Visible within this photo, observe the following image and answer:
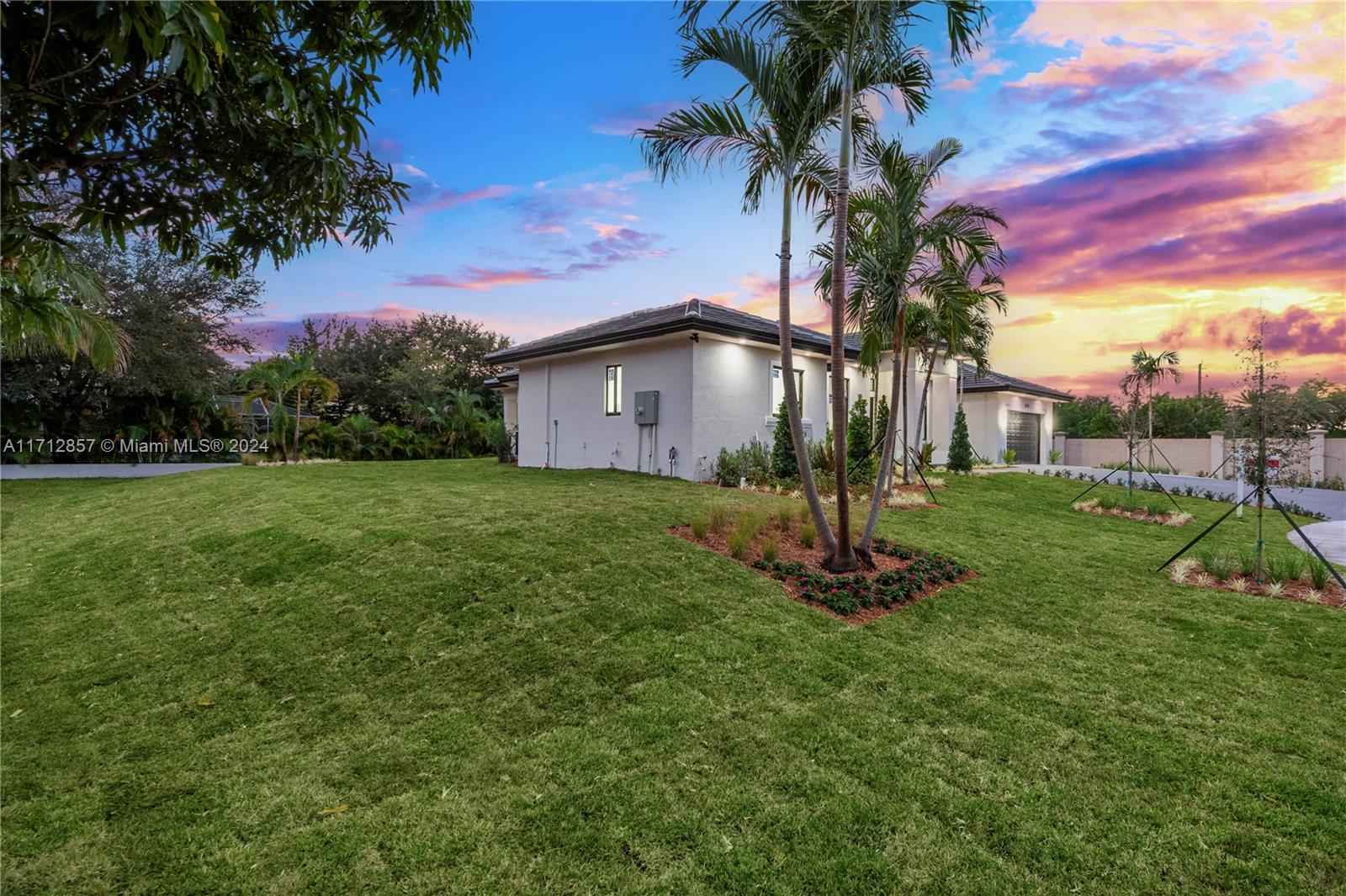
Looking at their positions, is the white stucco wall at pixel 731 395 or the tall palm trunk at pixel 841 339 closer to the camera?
the tall palm trunk at pixel 841 339

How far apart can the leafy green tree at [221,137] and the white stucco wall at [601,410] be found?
9194 millimetres

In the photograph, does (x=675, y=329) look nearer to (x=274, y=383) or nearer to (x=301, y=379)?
(x=301, y=379)

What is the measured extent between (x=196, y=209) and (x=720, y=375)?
33.9 ft

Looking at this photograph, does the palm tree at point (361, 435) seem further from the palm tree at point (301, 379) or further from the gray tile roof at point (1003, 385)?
the gray tile roof at point (1003, 385)

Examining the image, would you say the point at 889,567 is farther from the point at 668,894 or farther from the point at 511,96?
the point at 511,96

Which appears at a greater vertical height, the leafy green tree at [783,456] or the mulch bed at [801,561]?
the leafy green tree at [783,456]

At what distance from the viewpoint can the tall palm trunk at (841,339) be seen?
6.00 meters

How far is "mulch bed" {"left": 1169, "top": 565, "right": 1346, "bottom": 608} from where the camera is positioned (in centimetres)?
632

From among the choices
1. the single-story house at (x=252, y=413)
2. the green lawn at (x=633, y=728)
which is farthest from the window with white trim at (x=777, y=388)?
the single-story house at (x=252, y=413)

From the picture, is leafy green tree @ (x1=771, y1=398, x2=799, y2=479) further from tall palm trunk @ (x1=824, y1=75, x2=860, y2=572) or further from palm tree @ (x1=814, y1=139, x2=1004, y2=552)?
tall palm trunk @ (x1=824, y1=75, x2=860, y2=572)

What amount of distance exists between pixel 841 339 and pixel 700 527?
9.25ft

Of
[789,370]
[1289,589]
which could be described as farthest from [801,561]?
[1289,589]

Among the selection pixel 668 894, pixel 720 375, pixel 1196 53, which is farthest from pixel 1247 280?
pixel 668 894

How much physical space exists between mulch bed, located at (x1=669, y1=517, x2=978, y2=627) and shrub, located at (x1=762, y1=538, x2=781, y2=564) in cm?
6
